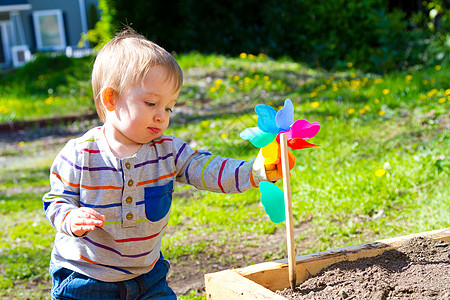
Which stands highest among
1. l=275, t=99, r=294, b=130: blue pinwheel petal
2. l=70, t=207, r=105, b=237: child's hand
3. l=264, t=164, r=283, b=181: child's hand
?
l=275, t=99, r=294, b=130: blue pinwheel petal

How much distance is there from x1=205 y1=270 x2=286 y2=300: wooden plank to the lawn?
2.84 feet

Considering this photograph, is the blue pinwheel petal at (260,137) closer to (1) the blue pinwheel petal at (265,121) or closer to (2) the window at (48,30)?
(1) the blue pinwheel petal at (265,121)

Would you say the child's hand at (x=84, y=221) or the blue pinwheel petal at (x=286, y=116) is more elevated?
the blue pinwheel petal at (x=286, y=116)

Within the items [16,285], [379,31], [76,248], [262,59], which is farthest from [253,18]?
[76,248]

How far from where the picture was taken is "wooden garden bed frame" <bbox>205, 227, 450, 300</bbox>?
1.54m

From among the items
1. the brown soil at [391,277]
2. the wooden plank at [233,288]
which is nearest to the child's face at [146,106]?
the wooden plank at [233,288]

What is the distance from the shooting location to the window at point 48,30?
21.5 m

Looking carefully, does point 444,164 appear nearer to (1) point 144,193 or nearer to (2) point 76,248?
(1) point 144,193

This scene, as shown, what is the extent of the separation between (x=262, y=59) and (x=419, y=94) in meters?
3.55

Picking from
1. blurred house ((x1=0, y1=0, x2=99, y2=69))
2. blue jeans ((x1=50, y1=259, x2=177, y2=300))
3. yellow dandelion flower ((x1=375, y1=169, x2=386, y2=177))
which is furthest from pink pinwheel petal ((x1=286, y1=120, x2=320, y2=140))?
blurred house ((x1=0, y1=0, x2=99, y2=69))

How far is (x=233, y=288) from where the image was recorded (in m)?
1.55

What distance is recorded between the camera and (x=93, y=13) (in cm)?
1980

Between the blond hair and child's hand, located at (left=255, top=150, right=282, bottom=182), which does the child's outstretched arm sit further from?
the blond hair

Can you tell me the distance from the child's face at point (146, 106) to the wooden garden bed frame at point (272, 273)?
0.58 metres
